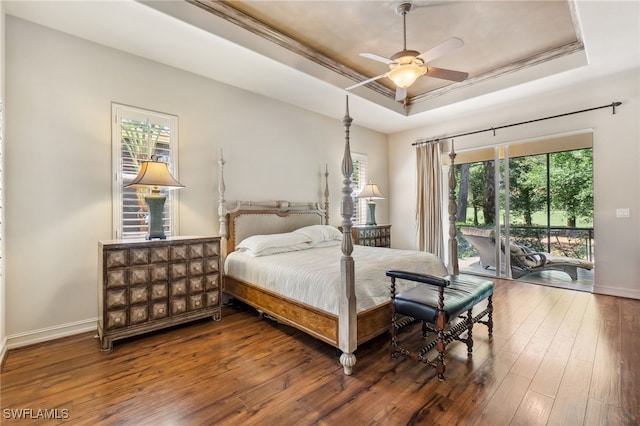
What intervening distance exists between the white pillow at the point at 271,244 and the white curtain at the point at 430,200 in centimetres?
289

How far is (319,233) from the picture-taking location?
13.4 feet

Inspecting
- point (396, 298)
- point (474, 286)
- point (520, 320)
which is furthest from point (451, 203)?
point (396, 298)

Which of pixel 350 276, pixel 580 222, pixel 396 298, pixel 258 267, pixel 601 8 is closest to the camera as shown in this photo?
pixel 350 276

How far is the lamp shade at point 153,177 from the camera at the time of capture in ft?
9.05

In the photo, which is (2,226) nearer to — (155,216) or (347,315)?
(155,216)

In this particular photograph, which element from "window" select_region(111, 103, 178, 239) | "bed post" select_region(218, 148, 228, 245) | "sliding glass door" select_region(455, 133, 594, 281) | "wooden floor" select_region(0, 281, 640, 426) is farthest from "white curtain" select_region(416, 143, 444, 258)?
"window" select_region(111, 103, 178, 239)

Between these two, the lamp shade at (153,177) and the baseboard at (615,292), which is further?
the baseboard at (615,292)

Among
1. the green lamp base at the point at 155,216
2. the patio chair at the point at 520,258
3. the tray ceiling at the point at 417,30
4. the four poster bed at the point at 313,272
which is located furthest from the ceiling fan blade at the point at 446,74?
the patio chair at the point at 520,258

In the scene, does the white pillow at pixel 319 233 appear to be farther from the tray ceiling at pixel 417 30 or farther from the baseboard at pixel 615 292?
the baseboard at pixel 615 292

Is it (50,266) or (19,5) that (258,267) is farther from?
(19,5)


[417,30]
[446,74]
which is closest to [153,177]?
[446,74]

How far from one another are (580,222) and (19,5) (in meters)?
6.92

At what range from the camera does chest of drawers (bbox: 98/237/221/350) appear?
98.9 inches

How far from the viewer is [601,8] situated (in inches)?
101
